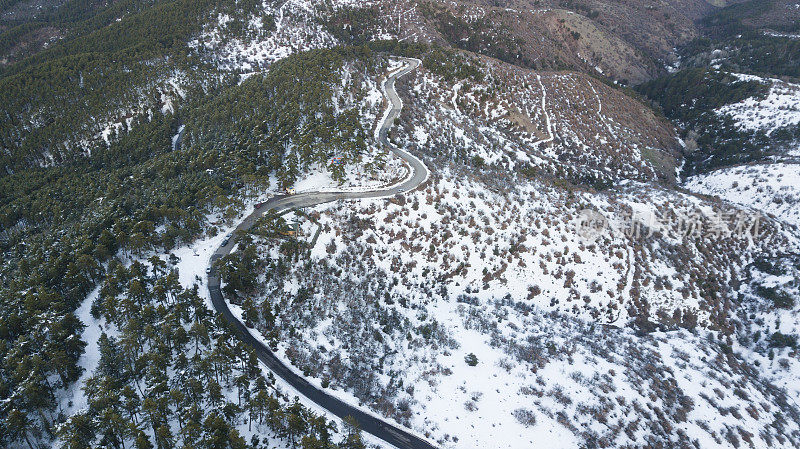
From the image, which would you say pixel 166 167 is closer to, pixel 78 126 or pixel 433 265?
pixel 433 265

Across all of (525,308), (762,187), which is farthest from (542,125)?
(525,308)

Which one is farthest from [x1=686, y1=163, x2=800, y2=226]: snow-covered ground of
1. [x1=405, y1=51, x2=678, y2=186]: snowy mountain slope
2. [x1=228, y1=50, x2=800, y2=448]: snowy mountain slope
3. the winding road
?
the winding road

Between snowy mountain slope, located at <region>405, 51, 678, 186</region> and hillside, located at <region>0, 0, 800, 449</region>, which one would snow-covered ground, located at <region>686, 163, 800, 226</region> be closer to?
hillside, located at <region>0, 0, 800, 449</region>

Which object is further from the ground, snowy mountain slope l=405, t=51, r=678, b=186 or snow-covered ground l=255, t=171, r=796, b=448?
snowy mountain slope l=405, t=51, r=678, b=186

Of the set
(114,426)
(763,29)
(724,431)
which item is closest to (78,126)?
(114,426)

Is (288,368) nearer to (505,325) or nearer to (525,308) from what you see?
(505,325)

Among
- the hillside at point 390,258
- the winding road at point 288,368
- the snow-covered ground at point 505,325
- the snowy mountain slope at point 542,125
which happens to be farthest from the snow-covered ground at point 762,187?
the winding road at point 288,368

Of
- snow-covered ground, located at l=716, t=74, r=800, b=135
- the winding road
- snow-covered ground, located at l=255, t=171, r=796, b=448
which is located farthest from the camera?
snow-covered ground, located at l=716, t=74, r=800, b=135
